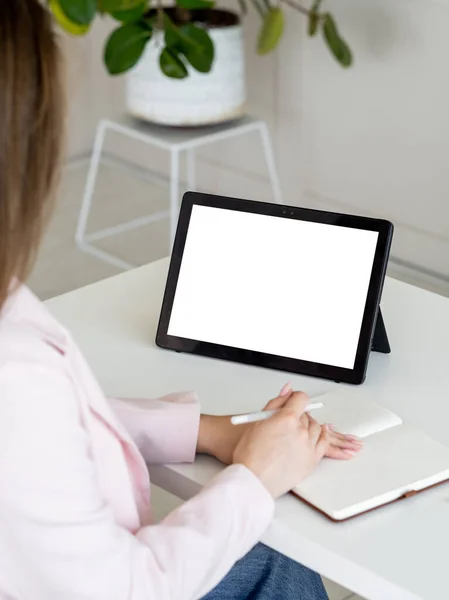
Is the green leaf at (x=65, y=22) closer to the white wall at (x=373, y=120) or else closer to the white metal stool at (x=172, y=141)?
the white metal stool at (x=172, y=141)

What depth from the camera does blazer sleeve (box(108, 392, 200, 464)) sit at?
125 centimetres

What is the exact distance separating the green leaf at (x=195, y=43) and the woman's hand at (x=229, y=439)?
1.97m

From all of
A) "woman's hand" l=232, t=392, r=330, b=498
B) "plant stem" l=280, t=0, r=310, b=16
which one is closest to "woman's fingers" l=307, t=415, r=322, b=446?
"woman's hand" l=232, t=392, r=330, b=498

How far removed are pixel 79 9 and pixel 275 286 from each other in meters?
1.72

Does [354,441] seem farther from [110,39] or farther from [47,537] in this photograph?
[110,39]

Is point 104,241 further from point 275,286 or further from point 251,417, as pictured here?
point 251,417

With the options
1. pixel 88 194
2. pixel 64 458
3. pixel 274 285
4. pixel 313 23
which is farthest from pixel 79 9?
pixel 64 458

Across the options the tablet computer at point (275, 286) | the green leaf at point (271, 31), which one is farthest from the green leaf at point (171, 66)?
the tablet computer at point (275, 286)

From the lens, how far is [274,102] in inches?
153

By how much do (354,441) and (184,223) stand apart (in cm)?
44

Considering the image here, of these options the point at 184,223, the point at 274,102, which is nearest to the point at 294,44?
the point at 274,102

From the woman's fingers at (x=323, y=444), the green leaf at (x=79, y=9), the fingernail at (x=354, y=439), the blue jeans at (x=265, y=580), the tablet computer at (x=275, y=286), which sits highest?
the green leaf at (x=79, y=9)

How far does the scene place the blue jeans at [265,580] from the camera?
130 cm

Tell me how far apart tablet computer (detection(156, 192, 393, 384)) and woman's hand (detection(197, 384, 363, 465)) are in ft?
0.54
